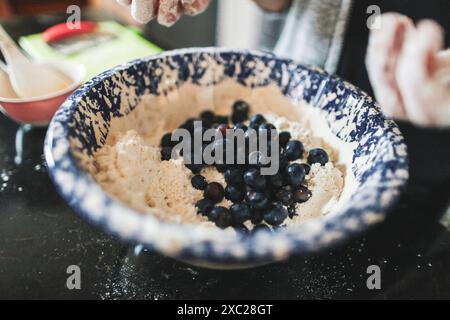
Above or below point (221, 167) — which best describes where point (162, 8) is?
above

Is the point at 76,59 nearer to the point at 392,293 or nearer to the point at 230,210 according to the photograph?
the point at 230,210

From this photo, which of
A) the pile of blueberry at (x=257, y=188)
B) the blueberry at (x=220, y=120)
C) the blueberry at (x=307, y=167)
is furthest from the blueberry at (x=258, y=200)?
the blueberry at (x=220, y=120)

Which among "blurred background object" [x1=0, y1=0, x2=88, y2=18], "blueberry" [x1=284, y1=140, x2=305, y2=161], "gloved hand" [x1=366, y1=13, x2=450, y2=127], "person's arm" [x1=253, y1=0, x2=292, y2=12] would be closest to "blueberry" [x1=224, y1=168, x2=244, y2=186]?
"blueberry" [x1=284, y1=140, x2=305, y2=161]

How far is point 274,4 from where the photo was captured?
→ 41.7 inches

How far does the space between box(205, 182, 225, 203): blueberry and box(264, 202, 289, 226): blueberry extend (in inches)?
3.3

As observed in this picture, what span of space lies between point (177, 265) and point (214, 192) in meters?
0.13

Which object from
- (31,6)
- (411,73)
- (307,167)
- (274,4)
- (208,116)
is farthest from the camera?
(31,6)

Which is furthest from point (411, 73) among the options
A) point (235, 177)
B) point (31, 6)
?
point (31, 6)

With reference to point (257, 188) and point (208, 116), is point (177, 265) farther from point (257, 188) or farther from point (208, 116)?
point (208, 116)

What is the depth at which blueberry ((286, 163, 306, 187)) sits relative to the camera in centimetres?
66

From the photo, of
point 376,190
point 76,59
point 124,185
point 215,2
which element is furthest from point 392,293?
point 215,2

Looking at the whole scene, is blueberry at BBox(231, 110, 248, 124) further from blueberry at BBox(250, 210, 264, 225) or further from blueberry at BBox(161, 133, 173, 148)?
blueberry at BBox(250, 210, 264, 225)

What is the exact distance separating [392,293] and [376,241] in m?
0.09
